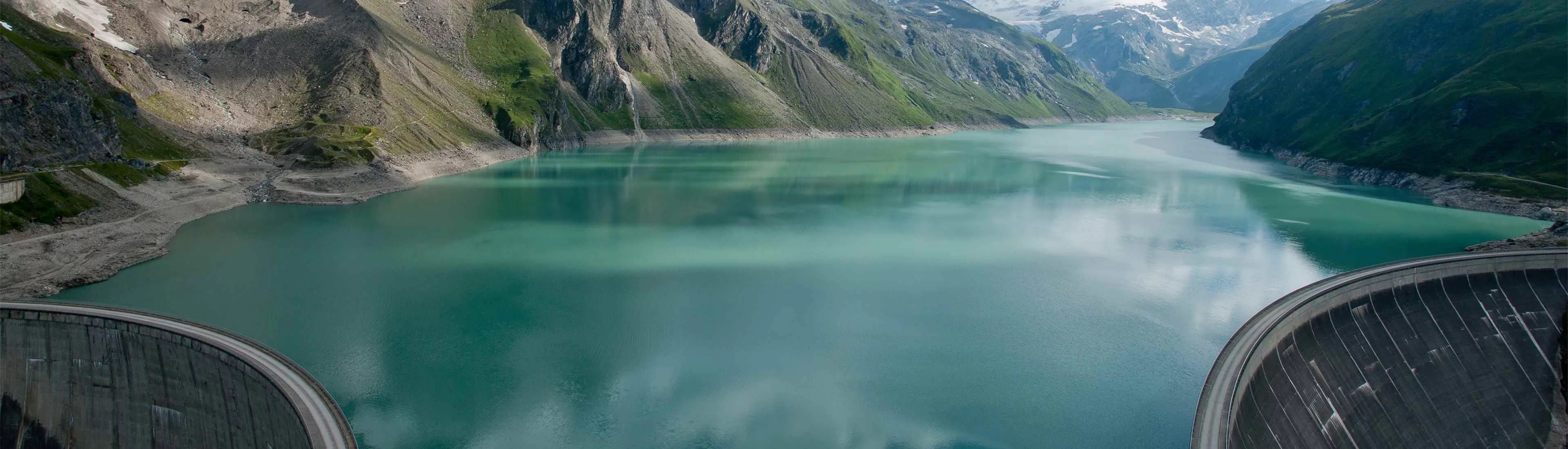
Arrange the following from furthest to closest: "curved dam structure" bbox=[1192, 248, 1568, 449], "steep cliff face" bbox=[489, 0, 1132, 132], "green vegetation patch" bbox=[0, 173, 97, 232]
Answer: "steep cliff face" bbox=[489, 0, 1132, 132], "green vegetation patch" bbox=[0, 173, 97, 232], "curved dam structure" bbox=[1192, 248, 1568, 449]

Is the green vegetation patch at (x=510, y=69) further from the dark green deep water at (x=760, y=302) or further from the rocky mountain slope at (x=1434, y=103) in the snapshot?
the rocky mountain slope at (x=1434, y=103)

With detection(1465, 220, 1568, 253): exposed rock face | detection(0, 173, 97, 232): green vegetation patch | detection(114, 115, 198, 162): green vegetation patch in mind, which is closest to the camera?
detection(0, 173, 97, 232): green vegetation patch

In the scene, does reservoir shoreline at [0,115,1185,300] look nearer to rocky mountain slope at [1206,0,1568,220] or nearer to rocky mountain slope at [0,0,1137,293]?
rocky mountain slope at [0,0,1137,293]

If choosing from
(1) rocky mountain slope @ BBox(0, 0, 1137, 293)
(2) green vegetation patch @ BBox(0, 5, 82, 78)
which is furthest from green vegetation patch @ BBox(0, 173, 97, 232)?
(2) green vegetation patch @ BBox(0, 5, 82, 78)

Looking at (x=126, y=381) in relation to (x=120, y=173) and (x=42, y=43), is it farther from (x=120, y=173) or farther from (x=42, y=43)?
(x=42, y=43)

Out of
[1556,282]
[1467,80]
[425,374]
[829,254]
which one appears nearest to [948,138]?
[1467,80]

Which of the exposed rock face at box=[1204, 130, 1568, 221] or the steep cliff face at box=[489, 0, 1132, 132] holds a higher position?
the steep cliff face at box=[489, 0, 1132, 132]

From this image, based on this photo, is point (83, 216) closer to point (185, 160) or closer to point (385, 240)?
point (385, 240)

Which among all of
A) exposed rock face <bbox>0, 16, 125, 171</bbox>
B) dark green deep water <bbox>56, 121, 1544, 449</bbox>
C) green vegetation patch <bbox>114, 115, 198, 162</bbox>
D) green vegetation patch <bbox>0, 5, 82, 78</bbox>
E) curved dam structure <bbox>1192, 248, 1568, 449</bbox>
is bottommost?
dark green deep water <bbox>56, 121, 1544, 449</bbox>

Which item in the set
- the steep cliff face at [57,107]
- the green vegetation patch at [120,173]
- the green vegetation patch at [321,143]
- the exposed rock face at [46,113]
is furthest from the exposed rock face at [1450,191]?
the steep cliff face at [57,107]
